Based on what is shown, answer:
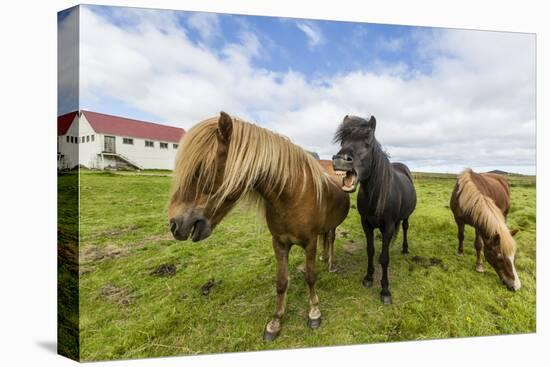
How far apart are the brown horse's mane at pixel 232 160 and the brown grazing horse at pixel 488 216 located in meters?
2.39

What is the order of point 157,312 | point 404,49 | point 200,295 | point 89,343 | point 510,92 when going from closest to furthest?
point 89,343 < point 157,312 < point 200,295 < point 404,49 < point 510,92

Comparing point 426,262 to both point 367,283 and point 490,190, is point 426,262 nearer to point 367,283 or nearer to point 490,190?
point 367,283

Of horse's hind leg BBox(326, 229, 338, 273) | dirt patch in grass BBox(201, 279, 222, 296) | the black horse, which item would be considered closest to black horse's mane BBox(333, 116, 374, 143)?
the black horse

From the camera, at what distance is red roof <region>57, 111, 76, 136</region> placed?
2.27m

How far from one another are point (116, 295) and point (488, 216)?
3.72 meters

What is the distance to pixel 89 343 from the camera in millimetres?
2291

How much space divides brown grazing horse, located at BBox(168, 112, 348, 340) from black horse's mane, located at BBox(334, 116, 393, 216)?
37 centimetres

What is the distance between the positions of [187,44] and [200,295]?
2.24 metres

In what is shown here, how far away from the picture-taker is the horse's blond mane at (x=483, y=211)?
3080mm

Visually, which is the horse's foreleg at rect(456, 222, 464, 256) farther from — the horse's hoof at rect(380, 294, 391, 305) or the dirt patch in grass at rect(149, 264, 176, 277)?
the dirt patch in grass at rect(149, 264, 176, 277)

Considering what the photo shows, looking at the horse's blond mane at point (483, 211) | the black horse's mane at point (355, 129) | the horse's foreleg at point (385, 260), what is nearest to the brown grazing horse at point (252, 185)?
the black horse's mane at point (355, 129)

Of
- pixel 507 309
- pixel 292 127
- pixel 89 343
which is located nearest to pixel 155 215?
pixel 89 343

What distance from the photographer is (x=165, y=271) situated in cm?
271

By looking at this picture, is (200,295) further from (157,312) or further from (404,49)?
(404,49)
